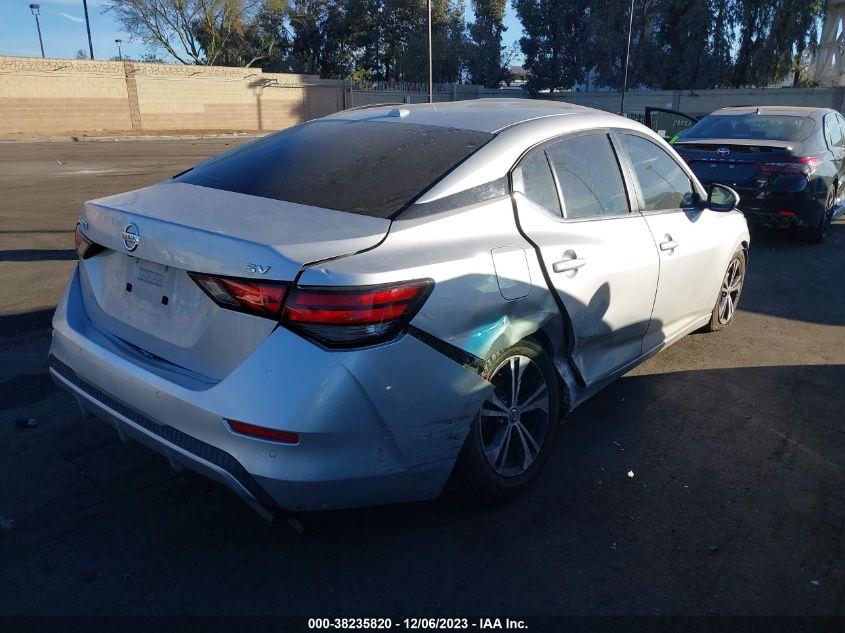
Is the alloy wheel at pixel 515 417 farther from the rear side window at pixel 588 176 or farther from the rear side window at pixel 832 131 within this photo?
the rear side window at pixel 832 131

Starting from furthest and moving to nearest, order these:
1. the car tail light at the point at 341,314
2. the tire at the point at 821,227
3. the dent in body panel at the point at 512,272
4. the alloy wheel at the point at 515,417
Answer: the tire at the point at 821,227 < the alloy wheel at the point at 515,417 < the dent in body panel at the point at 512,272 < the car tail light at the point at 341,314

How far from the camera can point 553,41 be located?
54562 mm

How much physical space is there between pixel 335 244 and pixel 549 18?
5662cm

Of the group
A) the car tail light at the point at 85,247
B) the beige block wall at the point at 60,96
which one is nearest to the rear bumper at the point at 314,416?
the car tail light at the point at 85,247

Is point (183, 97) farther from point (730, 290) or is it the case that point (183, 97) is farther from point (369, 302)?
point (369, 302)

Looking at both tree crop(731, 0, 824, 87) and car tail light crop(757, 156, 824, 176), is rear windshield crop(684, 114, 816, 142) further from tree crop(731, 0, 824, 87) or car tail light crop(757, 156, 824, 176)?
tree crop(731, 0, 824, 87)

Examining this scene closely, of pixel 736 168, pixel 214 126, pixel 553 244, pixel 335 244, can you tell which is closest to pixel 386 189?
pixel 335 244

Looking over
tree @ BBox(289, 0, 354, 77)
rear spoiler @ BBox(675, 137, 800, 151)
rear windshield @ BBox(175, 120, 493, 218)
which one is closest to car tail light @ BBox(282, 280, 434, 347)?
rear windshield @ BBox(175, 120, 493, 218)

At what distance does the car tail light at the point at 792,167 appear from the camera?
8211 millimetres

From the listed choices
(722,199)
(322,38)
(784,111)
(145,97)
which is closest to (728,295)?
(722,199)

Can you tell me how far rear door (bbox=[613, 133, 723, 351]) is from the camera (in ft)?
13.3

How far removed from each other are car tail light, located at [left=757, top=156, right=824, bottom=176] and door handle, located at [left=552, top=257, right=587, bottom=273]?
6.12 meters

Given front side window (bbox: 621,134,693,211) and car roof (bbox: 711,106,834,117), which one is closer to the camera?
front side window (bbox: 621,134,693,211)

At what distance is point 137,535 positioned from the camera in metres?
2.90
